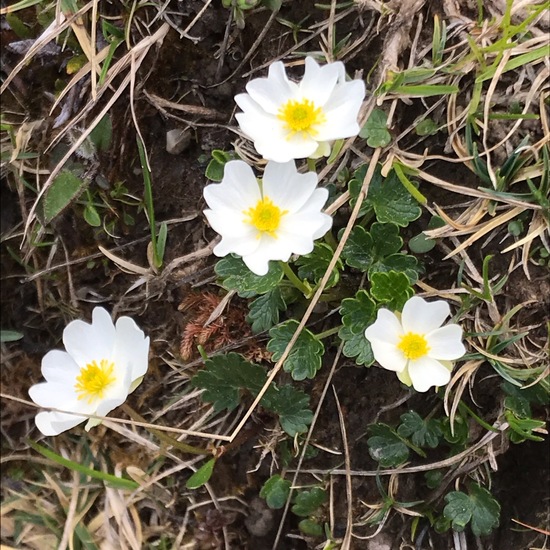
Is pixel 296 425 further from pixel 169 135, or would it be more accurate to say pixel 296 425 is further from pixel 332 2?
pixel 332 2

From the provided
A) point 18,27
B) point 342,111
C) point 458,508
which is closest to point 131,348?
point 342,111

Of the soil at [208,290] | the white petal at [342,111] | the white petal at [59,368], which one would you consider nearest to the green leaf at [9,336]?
the soil at [208,290]

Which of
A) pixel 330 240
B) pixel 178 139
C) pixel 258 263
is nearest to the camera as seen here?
pixel 258 263

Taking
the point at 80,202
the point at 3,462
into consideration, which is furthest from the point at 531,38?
the point at 3,462

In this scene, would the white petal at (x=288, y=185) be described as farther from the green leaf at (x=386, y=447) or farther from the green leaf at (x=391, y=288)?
the green leaf at (x=386, y=447)

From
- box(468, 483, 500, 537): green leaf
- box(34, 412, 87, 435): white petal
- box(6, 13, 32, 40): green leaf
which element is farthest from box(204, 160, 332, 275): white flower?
box(6, 13, 32, 40): green leaf

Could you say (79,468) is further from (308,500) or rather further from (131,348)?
(308,500)

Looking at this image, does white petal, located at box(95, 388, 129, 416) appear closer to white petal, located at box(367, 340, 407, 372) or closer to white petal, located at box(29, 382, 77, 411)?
white petal, located at box(29, 382, 77, 411)

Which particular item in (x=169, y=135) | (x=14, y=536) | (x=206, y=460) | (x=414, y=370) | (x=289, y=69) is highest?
(x=289, y=69)
